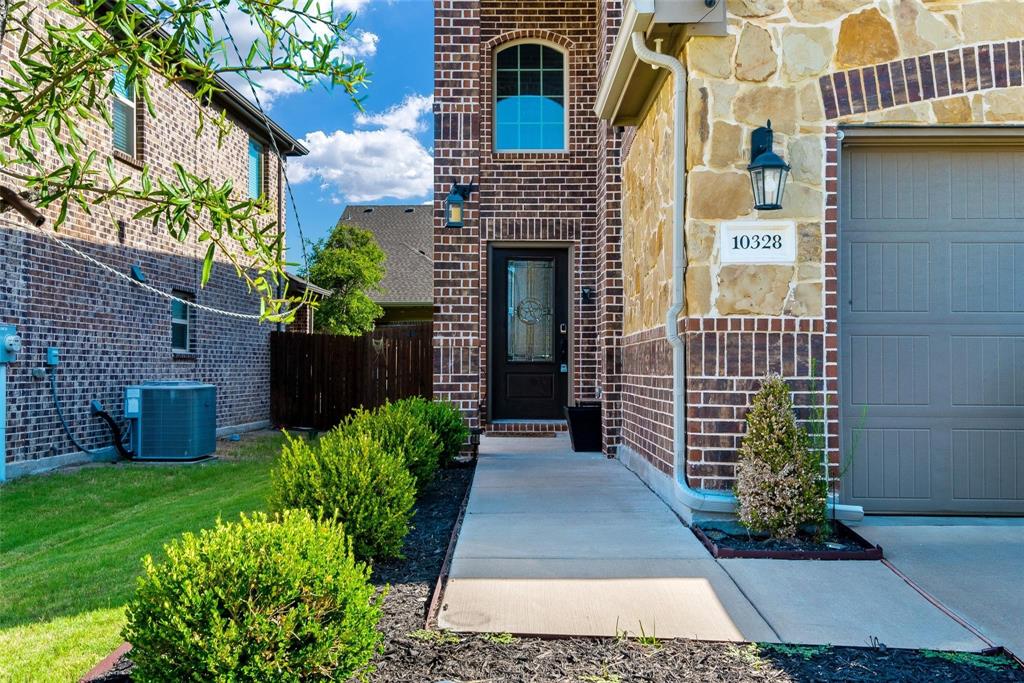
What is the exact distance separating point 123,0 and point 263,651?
1851mm

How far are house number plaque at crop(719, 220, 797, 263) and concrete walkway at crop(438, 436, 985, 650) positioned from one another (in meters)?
1.77

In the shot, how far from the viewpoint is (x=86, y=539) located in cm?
606

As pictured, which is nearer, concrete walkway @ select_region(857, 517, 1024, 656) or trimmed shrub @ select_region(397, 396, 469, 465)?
concrete walkway @ select_region(857, 517, 1024, 656)

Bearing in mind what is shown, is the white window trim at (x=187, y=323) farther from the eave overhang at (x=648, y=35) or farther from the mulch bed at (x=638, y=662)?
the mulch bed at (x=638, y=662)

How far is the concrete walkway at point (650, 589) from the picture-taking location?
322cm

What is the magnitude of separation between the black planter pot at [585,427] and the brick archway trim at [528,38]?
15.5 feet

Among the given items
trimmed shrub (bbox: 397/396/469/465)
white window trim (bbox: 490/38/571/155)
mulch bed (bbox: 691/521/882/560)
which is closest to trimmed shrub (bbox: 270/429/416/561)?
mulch bed (bbox: 691/521/882/560)

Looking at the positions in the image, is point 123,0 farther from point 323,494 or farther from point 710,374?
point 710,374

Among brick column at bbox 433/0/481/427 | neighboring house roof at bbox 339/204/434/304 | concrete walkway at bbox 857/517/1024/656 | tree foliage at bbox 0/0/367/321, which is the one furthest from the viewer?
neighboring house roof at bbox 339/204/434/304

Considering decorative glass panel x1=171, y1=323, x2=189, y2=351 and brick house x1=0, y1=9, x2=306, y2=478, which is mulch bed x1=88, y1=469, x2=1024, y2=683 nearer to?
brick house x1=0, y1=9, x2=306, y2=478

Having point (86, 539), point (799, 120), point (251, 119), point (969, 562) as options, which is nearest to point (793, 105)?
point (799, 120)

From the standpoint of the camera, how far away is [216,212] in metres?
1.82

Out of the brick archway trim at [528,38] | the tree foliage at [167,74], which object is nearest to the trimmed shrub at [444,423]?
the brick archway trim at [528,38]

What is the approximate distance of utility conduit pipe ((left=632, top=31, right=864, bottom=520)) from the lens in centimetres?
495
